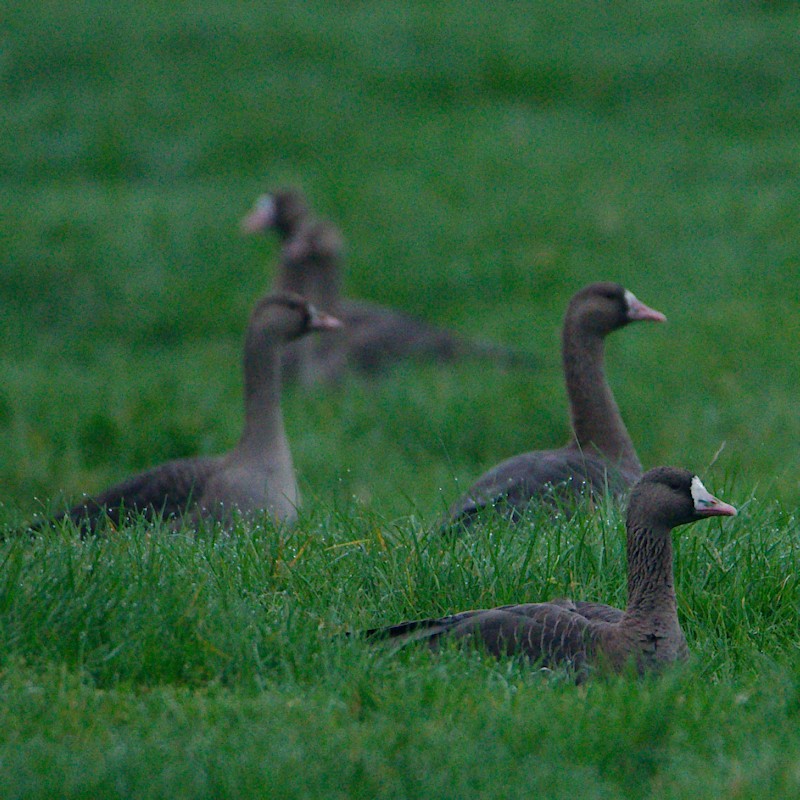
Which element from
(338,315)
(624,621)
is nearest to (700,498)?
(624,621)

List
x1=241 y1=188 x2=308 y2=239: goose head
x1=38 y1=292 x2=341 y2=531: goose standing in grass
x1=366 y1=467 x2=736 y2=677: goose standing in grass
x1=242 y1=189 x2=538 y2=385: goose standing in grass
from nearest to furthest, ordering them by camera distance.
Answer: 1. x1=366 y1=467 x2=736 y2=677: goose standing in grass
2. x1=38 y1=292 x2=341 y2=531: goose standing in grass
3. x1=242 y1=189 x2=538 y2=385: goose standing in grass
4. x1=241 y1=188 x2=308 y2=239: goose head

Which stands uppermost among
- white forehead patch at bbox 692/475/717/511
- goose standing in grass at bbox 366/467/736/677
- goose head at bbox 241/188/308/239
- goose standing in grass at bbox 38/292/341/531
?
white forehead patch at bbox 692/475/717/511

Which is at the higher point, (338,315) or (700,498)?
(700,498)

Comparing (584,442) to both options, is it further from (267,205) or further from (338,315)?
(267,205)

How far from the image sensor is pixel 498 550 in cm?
503

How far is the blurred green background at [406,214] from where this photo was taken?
1024 centimetres

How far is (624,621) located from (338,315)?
32.2 feet

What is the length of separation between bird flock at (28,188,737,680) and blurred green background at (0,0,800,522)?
17.0 inches

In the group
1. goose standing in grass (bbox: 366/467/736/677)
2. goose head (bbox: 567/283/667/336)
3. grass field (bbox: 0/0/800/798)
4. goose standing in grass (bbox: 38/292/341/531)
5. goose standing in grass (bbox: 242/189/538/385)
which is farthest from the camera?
goose standing in grass (bbox: 242/189/538/385)

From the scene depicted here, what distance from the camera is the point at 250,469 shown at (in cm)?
737

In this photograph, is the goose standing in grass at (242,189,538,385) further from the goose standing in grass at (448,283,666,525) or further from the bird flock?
the goose standing in grass at (448,283,666,525)

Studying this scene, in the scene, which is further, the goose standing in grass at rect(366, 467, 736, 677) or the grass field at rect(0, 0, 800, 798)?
the goose standing in grass at rect(366, 467, 736, 677)

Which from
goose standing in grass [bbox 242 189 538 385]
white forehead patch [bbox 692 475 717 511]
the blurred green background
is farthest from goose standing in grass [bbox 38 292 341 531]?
goose standing in grass [bbox 242 189 538 385]

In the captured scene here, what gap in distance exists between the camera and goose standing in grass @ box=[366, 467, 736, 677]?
4.43 m
